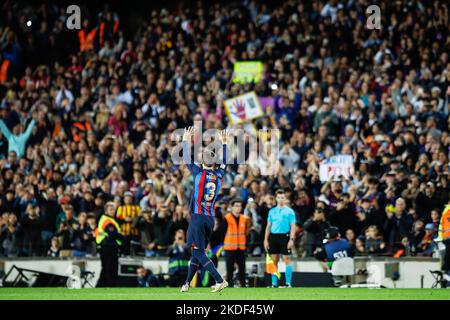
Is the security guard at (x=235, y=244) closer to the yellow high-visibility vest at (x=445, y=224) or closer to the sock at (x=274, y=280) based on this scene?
the sock at (x=274, y=280)

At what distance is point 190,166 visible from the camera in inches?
692

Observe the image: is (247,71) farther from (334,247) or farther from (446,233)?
(446,233)

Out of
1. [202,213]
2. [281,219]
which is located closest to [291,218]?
[281,219]

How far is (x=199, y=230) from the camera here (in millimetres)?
17578

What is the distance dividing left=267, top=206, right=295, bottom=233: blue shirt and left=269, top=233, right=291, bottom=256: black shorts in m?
0.10

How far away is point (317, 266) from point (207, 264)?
590 cm

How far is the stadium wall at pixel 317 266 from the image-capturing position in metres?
22.0

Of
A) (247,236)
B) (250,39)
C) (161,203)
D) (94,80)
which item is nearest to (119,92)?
(94,80)

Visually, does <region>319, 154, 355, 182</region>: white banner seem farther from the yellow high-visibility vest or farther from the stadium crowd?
the yellow high-visibility vest

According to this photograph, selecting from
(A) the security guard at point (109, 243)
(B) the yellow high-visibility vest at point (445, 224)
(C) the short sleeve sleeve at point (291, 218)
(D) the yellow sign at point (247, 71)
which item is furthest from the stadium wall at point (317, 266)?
(D) the yellow sign at point (247, 71)

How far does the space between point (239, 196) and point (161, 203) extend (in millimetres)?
2040

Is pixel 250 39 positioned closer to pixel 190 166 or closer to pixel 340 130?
pixel 340 130

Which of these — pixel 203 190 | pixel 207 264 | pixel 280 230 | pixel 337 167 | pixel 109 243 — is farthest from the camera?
pixel 337 167

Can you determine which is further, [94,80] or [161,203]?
[94,80]
